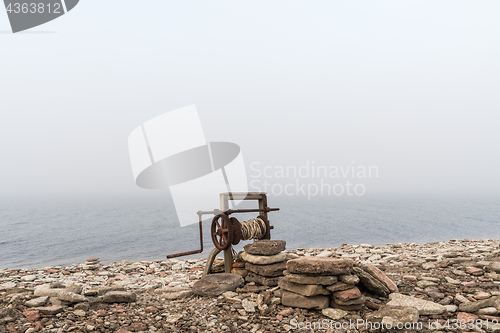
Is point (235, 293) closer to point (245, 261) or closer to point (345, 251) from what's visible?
point (245, 261)

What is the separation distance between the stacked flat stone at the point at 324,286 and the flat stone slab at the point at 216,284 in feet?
4.63

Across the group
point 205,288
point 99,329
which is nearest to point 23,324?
point 99,329

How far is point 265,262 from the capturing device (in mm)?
7680

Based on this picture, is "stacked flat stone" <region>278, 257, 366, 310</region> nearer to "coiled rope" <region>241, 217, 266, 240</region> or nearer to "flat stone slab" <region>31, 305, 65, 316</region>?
"coiled rope" <region>241, 217, 266, 240</region>

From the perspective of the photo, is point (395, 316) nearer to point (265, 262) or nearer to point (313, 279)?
point (313, 279)

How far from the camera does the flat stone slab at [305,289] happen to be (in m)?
6.03

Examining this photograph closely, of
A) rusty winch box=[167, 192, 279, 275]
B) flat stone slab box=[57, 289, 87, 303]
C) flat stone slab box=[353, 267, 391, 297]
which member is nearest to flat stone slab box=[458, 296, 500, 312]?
flat stone slab box=[353, 267, 391, 297]

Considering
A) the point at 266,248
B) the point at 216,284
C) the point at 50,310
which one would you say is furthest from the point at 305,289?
the point at 50,310

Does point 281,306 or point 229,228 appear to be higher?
point 229,228

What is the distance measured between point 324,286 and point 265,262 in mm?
1833

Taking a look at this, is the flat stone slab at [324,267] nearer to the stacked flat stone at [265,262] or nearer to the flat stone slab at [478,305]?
the stacked flat stone at [265,262]

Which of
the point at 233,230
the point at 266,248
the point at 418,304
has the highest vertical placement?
the point at 233,230

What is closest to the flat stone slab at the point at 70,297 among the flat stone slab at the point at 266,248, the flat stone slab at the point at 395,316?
the flat stone slab at the point at 266,248

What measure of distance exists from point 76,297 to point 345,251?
10.2 meters
